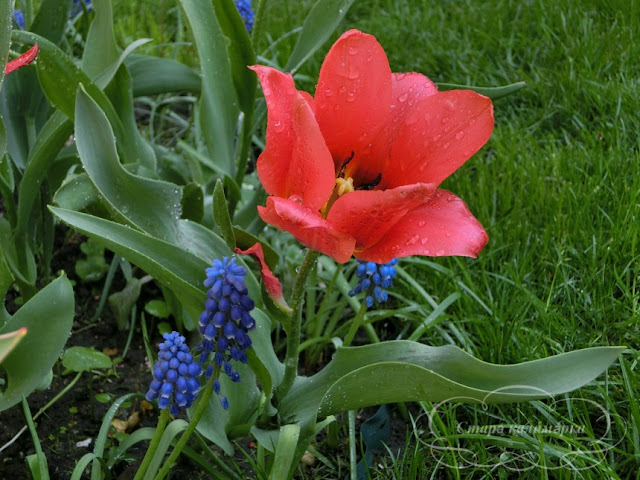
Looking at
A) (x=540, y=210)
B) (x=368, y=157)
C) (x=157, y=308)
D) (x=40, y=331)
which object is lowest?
(x=540, y=210)

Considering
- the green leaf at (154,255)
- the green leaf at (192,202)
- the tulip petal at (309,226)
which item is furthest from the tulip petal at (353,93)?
the green leaf at (192,202)

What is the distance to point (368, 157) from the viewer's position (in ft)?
3.50

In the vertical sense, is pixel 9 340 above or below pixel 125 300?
above

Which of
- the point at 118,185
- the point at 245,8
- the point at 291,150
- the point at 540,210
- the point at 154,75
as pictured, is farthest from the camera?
the point at 245,8

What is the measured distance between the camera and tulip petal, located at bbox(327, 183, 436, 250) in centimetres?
88

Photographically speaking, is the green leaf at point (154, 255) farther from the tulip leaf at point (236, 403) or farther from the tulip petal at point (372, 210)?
the tulip petal at point (372, 210)

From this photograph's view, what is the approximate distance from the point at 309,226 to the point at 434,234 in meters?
0.16

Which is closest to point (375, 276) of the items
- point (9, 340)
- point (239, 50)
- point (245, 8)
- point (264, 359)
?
point (264, 359)

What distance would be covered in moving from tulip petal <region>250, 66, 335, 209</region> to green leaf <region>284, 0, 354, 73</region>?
0.64 m

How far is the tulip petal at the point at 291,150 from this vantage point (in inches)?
35.7

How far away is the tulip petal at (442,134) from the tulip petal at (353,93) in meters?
0.04

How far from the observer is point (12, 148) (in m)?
1.61

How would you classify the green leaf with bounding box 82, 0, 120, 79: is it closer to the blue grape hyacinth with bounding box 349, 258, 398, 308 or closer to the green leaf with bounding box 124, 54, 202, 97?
the green leaf with bounding box 124, 54, 202, 97

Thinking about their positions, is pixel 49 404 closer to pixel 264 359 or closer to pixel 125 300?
pixel 125 300
